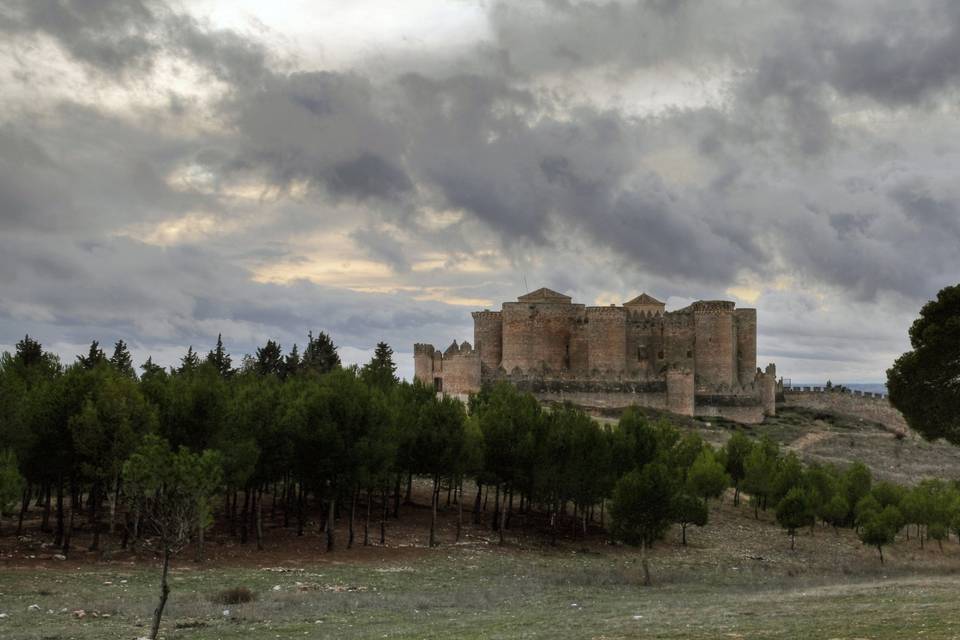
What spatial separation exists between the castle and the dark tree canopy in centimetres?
4092

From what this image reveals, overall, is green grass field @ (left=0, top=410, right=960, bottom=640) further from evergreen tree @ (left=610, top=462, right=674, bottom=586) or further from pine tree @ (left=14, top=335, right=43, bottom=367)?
pine tree @ (left=14, top=335, right=43, bottom=367)

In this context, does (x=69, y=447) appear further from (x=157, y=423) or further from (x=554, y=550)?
(x=554, y=550)

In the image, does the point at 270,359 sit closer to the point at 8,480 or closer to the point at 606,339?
the point at 606,339

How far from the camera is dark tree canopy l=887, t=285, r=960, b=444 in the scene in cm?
3300

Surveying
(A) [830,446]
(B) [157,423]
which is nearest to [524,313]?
(A) [830,446]

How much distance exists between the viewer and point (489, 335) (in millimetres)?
82000

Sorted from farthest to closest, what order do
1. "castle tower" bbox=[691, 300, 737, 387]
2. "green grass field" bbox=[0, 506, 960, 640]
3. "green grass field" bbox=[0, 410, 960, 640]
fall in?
"castle tower" bbox=[691, 300, 737, 387], "green grass field" bbox=[0, 410, 960, 640], "green grass field" bbox=[0, 506, 960, 640]

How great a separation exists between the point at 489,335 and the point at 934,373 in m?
50.6

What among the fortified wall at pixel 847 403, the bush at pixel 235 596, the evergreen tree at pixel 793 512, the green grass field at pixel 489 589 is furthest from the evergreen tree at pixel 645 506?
the fortified wall at pixel 847 403

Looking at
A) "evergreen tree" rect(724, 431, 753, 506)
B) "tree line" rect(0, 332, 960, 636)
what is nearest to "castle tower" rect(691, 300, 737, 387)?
"evergreen tree" rect(724, 431, 753, 506)

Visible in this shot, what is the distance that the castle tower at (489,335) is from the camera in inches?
3221

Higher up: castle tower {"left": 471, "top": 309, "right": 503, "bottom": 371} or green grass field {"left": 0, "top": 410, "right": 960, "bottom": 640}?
castle tower {"left": 471, "top": 309, "right": 503, "bottom": 371}

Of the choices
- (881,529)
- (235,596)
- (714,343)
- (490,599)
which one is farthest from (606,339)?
(235,596)

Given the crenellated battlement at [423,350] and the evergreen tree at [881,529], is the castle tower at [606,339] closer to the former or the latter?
the crenellated battlement at [423,350]
